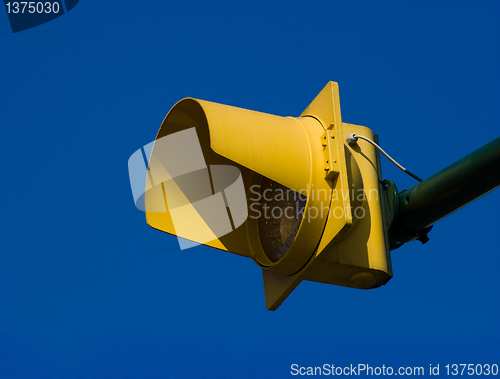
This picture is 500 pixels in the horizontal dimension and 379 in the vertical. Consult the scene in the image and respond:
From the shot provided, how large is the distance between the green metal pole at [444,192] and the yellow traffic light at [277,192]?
0.22 meters

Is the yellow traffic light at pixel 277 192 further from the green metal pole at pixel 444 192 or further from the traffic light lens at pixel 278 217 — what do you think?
the green metal pole at pixel 444 192

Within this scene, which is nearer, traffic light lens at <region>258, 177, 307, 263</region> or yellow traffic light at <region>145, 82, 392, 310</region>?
yellow traffic light at <region>145, 82, 392, 310</region>

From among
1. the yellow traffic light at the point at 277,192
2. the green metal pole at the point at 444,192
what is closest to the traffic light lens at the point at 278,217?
the yellow traffic light at the point at 277,192

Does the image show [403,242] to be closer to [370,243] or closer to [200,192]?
[370,243]

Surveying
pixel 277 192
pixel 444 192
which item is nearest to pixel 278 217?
pixel 277 192

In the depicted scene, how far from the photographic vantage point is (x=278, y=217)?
17.4 feet

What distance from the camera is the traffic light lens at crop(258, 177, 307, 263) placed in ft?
16.5

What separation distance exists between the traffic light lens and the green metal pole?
69 centimetres

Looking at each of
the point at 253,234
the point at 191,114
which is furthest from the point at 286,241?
the point at 191,114

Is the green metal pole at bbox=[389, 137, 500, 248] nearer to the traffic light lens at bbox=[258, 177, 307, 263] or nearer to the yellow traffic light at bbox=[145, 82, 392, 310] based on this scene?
the yellow traffic light at bbox=[145, 82, 392, 310]

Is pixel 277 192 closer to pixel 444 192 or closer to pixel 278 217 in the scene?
pixel 278 217

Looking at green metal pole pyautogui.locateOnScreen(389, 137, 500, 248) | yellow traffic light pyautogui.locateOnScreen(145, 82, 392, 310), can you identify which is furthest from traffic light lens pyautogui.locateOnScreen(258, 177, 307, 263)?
green metal pole pyautogui.locateOnScreen(389, 137, 500, 248)

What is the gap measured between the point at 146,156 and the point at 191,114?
47 cm

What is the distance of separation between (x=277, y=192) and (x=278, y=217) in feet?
0.68
